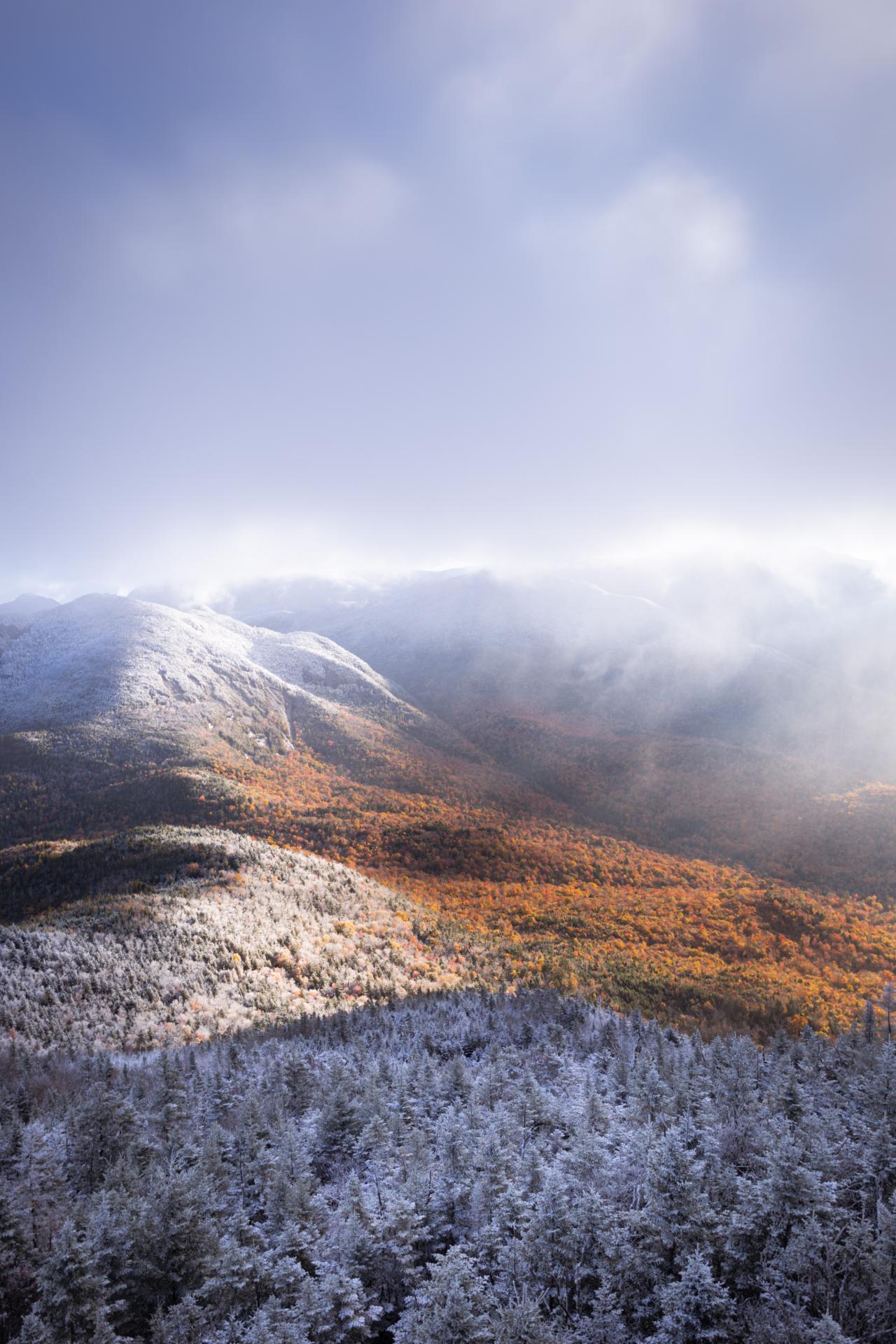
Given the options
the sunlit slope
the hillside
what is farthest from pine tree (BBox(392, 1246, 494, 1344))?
the sunlit slope

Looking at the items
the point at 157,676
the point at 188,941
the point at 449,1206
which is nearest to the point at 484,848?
the point at 188,941

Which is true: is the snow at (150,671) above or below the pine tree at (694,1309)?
above

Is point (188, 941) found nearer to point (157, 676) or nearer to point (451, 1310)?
point (451, 1310)

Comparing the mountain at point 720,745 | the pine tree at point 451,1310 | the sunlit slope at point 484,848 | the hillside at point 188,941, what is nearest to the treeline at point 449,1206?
the pine tree at point 451,1310

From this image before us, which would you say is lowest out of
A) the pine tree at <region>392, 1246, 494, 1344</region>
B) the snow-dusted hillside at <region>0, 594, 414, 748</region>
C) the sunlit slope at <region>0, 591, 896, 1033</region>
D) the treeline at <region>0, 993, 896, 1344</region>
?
the sunlit slope at <region>0, 591, 896, 1033</region>

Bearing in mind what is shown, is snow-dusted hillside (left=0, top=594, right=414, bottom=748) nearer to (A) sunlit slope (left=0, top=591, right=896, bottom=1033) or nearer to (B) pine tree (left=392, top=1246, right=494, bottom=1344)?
(A) sunlit slope (left=0, top=591, right=896, bottom=1033)

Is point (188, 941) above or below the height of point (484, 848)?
above

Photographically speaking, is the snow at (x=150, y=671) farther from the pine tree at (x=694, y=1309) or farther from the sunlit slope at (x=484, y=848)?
the pine tree at (x=694, y=1309)
